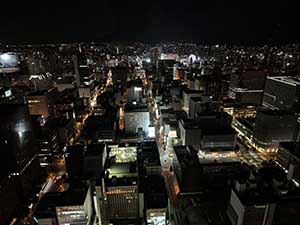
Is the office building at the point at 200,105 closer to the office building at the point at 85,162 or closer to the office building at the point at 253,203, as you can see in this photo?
the office building at the point at 85,162

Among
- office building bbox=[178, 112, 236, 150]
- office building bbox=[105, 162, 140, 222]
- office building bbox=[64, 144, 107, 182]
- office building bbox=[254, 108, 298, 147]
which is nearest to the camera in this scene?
office building bbox=[105, 162, 140, 222]

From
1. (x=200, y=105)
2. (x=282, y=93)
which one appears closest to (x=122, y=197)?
(x=200, y=105)

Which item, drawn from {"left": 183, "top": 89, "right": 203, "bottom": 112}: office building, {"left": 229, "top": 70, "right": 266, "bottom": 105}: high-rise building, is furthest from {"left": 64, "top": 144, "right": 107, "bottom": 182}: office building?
{"left": 229, "top": 70, "right": 266, "bottom": 105}: high-rise building

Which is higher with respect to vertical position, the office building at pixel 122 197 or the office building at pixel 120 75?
the office building at pixel 120 75

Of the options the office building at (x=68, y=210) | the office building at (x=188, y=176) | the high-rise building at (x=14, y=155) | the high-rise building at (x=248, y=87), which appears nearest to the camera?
the office building at (x=68, y=210)

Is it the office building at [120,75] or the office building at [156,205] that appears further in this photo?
the office building at [120,75]

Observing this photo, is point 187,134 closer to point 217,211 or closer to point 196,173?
point 196,173

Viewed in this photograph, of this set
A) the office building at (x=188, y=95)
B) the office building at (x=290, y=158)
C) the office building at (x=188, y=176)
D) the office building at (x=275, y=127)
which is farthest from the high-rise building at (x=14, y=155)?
the office building at (x=188, y=95)

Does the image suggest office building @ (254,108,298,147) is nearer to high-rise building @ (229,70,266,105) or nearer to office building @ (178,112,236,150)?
office building @ (178,112,236,150)

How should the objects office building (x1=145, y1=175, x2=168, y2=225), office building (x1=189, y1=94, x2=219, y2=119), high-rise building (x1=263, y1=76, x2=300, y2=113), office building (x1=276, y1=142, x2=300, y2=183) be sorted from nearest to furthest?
office building (x1=145, y1=175, x2=168, y2=225), office building (x1=276, y1=142, x2=300, y2=183), high-rise building (x1=263, y1=76, x2=300, y2=113), office building (x1=189, y1=94, x2=219, y2=119)

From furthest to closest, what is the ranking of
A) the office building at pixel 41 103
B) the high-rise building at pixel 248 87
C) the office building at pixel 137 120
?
the high-rise building at pixel 248 87 < the office building at pixel 41 103 < the office building at pixel 137 120

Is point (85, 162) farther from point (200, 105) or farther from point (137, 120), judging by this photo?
point (200, 105)

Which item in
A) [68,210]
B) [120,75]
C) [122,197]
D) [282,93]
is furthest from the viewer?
[120,75]
